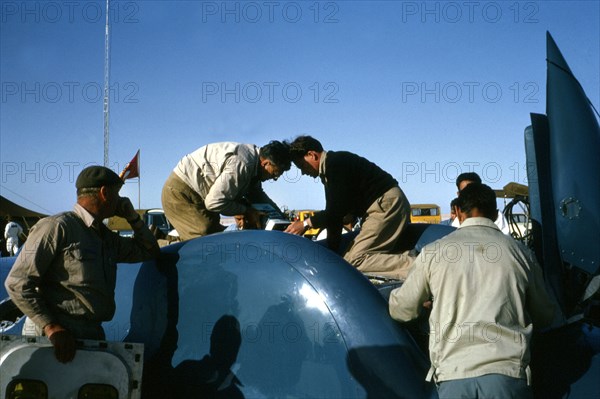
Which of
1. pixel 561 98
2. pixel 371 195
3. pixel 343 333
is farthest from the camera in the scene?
pixel 371 195

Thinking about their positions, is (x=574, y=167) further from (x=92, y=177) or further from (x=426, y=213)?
(x=426, y=213)

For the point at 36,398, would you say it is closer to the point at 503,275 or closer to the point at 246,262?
the point at 246,262

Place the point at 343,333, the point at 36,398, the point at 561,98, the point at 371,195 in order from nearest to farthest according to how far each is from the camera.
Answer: the point at 36,398 → the point at 343,333 → the point at 561,98 → the point at 371,195

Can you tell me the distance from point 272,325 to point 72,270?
3.00 feet

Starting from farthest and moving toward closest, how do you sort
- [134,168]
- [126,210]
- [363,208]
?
[134,168] < [363,208] < [126,210]

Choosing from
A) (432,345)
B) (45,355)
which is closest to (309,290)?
(432,345)

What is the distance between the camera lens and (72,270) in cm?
223

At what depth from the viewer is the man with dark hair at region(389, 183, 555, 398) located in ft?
6.75

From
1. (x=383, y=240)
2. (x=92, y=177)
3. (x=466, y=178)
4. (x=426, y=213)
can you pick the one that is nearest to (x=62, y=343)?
(x=92, y=177)

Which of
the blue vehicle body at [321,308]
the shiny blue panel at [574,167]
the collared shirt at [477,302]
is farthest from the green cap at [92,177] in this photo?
the shiny blue panel at [574,167]

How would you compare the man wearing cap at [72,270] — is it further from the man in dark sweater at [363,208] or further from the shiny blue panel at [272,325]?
the man in dark sweater at [363,208]

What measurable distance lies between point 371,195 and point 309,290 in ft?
4.77

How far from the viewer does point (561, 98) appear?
9.30 feet

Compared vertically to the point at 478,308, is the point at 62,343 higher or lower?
lower
